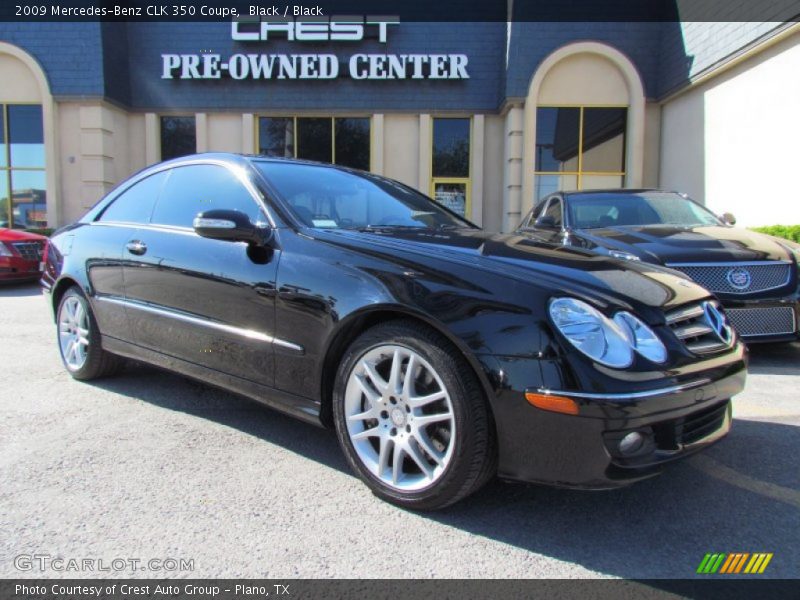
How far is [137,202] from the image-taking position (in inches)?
156

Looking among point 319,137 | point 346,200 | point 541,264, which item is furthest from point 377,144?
point 541,264

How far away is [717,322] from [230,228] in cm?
233

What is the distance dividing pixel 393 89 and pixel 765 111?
8179 mm

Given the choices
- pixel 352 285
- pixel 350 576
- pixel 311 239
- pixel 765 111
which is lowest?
pixel 350 576

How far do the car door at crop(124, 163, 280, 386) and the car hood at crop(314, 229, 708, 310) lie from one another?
48cm

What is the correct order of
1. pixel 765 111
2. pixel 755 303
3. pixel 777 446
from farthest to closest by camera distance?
A: pixel 765 111 → pixel 755 303 → pixel 777 446

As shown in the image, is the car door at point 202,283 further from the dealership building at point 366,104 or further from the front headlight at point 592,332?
the dealership building at point 366,104

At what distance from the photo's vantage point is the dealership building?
1384cm

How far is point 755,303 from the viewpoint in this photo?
15.3 feet

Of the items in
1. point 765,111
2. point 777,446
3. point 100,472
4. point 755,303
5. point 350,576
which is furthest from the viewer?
point 765,111

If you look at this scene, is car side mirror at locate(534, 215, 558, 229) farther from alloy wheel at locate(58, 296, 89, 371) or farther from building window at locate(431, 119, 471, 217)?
building window at locate(431, 119, 471, 217)

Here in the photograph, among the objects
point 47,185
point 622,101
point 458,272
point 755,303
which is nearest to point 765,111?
point 622,101

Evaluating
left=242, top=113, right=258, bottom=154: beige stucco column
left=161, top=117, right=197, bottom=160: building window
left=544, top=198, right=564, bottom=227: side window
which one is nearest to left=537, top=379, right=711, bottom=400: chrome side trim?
left=544, top=198, right=564, bottom=227: side window

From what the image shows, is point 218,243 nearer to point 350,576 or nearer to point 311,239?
point 311,239
